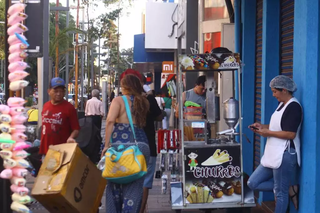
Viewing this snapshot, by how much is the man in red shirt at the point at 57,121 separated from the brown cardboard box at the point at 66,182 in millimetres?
671

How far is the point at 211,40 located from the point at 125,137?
8.24 m

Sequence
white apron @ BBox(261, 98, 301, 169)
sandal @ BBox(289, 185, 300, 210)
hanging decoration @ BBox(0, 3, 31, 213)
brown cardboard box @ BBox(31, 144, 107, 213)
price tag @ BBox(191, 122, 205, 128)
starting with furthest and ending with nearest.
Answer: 1. price tag @ BBox(191, 122, 205, 128)
2. sandal @ BBox(289, 185, 300, 210)
3. white apron @ BBox(261, 98, 301, 169)
4. brown cardboard box @ BBox(31, 144, 107, 213)
5. hanging decoration @ BBox(0, 3, 31, 213)

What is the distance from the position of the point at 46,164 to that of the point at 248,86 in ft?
15.3

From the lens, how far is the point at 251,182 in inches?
239

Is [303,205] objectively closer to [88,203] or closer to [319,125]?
[319,125]

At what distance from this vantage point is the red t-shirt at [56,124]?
641 cm

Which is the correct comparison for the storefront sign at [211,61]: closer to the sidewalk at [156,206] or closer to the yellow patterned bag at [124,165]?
the yellow patterned bag at [124,165]

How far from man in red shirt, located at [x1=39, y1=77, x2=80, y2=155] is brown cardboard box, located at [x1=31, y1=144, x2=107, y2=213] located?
2.20 ft

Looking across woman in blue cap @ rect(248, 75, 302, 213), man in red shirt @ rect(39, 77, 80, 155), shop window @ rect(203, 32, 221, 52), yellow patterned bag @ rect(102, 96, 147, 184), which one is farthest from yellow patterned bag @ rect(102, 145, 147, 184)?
shop window @ rect(203, 32, 221, 52)

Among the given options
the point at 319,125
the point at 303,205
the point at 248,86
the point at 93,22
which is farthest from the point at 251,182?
the point at 93,22

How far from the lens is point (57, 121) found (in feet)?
21.0

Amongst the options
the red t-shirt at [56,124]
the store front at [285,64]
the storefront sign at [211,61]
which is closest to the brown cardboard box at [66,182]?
the red t-shirt at [56,124]

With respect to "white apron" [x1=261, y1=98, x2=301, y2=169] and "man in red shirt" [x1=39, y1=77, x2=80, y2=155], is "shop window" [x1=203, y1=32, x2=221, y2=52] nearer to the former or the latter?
"man in red shirt" [x1=39, y1=77, x2=80, y2=155]

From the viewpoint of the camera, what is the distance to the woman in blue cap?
5.57m
